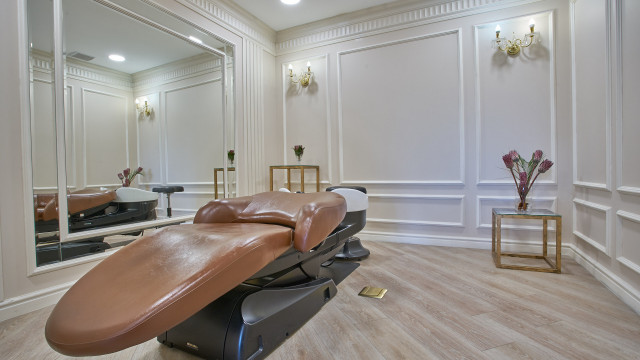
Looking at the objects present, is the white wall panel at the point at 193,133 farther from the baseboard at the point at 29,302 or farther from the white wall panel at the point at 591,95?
the white wall panel at the point at 591,95

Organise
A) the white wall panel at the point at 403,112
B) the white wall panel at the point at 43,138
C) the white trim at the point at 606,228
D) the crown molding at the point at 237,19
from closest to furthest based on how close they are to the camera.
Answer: the white wall panel at the point at 43,138
the white trim at the point at 606,228
the crown molding at the point at 237,19
the white wall panel at the point at 403,112

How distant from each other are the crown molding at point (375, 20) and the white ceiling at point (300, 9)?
0.27 ft

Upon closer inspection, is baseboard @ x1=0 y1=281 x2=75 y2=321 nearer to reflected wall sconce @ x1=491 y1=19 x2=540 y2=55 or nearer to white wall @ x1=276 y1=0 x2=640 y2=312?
white wall @ x1=276 y1=0 x2=640 y2=312

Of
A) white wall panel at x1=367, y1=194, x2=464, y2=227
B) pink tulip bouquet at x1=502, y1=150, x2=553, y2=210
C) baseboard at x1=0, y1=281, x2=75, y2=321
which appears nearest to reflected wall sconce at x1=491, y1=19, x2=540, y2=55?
pink tulip bouquet at x1=502, y1=150, x2=553, y2=210

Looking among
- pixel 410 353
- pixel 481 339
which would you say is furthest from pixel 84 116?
pixel 481 339

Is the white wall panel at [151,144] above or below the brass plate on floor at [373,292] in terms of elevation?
above

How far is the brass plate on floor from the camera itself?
1855 millimetres

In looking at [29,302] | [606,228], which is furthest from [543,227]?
[29,302]

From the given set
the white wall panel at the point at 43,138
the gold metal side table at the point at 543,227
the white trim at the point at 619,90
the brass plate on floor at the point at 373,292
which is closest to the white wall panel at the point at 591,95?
the white trim at the point at 619,90

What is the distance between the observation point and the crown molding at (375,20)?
2971mm

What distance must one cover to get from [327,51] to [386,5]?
841 mm

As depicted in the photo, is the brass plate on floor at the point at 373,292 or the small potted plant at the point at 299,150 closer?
the brass plate on floor at the point at 373,292

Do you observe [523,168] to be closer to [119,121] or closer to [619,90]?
[619,90]

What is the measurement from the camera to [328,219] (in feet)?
4.59
